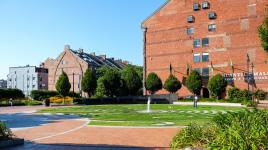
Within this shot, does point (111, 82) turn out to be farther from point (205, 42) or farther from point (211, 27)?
point (211, 27)

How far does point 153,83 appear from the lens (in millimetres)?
65312

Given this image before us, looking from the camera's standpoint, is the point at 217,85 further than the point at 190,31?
No

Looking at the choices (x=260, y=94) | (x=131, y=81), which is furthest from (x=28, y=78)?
(x=260, y=94)

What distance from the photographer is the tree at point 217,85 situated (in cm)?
5847

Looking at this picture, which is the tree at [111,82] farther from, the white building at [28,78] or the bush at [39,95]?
the white building at [28,78]

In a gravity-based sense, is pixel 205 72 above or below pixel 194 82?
above

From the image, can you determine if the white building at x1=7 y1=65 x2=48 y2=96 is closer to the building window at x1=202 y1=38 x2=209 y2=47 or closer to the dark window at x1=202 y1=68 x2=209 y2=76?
the dark window at x1=202 y1=68 x2=209 y2=76

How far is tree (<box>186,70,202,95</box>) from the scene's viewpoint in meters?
60.9

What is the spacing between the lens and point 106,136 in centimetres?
1555

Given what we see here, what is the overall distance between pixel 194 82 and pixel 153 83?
304 inches

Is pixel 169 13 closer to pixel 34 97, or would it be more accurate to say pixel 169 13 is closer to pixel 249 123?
pixel 34 97

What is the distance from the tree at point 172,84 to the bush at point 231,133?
2059 inches

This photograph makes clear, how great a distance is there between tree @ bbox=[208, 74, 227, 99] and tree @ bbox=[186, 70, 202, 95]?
220 centimetres

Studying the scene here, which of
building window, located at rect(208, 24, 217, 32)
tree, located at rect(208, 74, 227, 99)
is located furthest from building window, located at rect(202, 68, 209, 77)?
building window, located at rect(208, 24, 217, 32)
